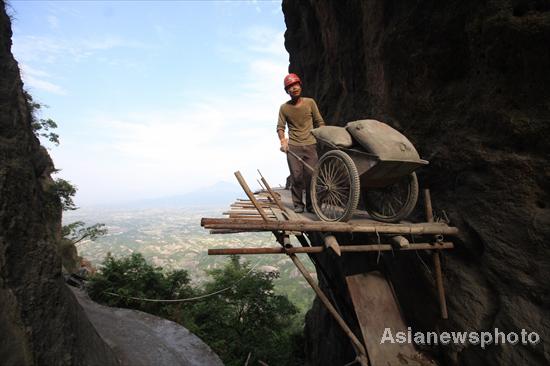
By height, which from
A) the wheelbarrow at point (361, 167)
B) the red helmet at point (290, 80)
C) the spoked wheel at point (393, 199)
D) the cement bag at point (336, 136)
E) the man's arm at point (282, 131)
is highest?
the red helmet at point (290, 80)

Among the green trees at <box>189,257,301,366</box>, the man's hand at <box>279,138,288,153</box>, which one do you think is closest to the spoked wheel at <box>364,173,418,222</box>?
the man's hand at <box>279,138,288,153</box>

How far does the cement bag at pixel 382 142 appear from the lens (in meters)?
4.31

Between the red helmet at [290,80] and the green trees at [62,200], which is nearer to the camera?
the red helmet at [290,80]

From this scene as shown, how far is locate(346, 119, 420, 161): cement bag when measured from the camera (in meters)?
4.31

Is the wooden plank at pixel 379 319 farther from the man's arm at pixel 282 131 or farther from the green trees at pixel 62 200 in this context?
the green trees at pixel 62 200

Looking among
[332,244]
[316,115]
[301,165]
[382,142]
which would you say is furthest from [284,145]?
[332,244]

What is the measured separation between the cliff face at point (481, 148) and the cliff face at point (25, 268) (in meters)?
5.35

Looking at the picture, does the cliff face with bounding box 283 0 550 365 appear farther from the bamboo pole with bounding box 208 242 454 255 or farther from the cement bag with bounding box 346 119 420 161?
the cement bag with bounding box 346 119 420 161

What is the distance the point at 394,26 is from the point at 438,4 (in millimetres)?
1184

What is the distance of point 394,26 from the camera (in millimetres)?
6625

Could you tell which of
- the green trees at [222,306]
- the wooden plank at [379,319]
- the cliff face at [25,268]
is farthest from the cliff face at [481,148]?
the green trees at [222,306]

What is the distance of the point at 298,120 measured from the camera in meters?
6.12

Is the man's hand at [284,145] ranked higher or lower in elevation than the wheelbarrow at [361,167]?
higher

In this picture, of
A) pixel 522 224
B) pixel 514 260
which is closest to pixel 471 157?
pixel 522 224
